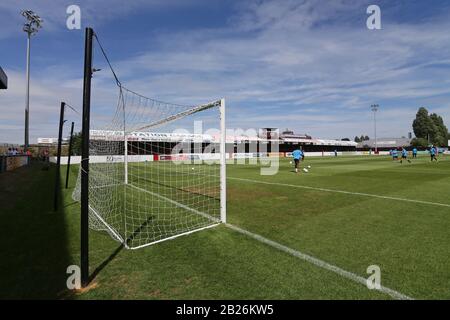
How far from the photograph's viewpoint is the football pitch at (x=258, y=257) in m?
3.42

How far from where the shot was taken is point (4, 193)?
36.3ft

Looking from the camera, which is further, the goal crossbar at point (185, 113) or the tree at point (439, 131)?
the tree at point (439, 131)

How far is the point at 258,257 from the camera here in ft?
14.5

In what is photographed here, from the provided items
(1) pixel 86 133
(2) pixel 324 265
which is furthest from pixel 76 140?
(2) pixel 324 265

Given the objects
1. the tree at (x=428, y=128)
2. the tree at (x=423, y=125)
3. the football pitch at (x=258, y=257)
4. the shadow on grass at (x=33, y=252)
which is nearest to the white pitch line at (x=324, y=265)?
the football pitch at (x=258, y=257)

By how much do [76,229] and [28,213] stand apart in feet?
8.63

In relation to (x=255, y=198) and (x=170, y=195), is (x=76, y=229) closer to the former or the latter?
(x=170, y=195)

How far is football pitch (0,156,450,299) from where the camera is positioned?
3416 millimetres

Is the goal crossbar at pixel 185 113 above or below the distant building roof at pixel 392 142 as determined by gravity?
below

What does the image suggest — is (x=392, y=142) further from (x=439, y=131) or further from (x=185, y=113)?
(x=185, y=113)

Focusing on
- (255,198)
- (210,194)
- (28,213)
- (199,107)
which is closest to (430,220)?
(255,198)

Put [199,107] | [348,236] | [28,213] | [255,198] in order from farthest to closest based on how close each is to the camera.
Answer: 1. [255,198]
2. [28,213]
3. [199,107]
4. [348,236]

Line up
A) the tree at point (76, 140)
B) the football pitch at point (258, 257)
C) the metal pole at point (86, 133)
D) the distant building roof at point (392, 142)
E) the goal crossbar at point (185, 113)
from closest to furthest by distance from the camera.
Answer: the football pitch at point (258, 257), the metal pole at point (86, 133), the goal crossbar at point (185, 113), the tree at point (76, 140), the distant building roof at point (392, 142)

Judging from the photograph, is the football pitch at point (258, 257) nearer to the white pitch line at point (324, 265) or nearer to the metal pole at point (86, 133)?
the white pitch line at point (324, 265)
